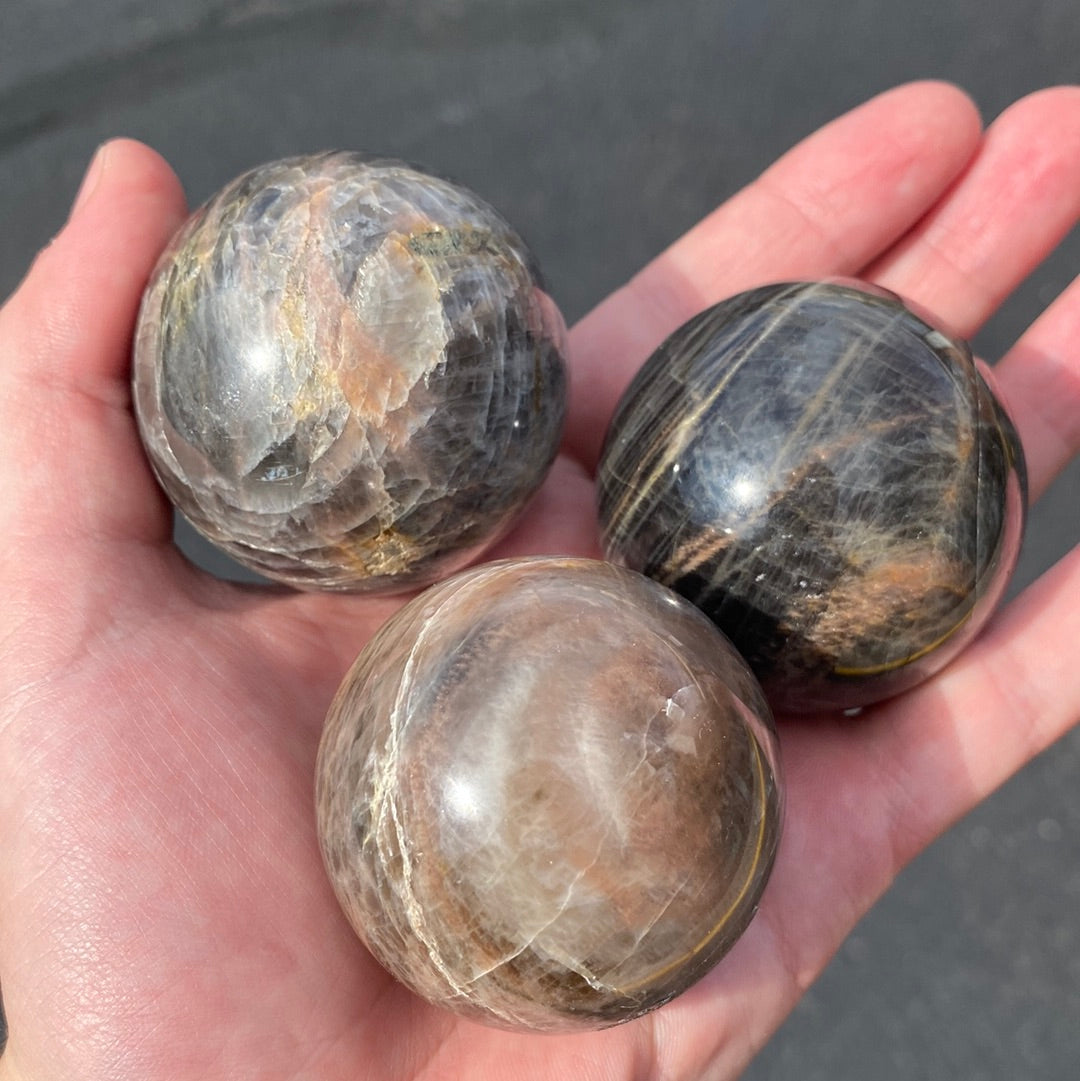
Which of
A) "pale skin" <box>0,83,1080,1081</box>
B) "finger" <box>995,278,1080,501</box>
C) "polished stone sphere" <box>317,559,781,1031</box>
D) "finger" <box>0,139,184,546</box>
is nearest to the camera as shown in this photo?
"polished stone sphere" <box>317,559,781,1031</box>

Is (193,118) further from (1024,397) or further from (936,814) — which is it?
(936,814)

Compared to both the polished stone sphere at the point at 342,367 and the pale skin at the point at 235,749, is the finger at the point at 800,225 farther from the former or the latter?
the polished stone sphere at the point at 342,367

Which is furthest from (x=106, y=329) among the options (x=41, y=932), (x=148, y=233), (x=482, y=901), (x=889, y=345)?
(x=889, y=345)

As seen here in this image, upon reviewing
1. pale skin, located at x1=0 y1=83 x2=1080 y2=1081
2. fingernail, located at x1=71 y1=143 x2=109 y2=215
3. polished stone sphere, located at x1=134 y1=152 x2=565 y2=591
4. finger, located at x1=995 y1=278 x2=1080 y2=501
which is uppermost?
finger, located at x1=995 y1=278 x2=1080 y2=501

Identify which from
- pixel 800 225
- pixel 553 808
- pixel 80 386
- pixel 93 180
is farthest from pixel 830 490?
pixel 93 180

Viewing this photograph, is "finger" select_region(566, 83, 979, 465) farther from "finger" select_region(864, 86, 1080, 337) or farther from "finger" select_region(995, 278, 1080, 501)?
"finger" select_region(995, 278, 1080, 501)

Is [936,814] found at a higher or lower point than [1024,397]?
lower

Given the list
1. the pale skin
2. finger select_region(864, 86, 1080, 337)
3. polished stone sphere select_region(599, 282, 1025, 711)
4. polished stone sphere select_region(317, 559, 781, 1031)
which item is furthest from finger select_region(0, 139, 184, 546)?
finger select_region(864, 86, 1080, 337)

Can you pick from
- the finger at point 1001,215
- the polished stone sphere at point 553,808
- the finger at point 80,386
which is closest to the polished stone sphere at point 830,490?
the polished stone sphere at point 553,808

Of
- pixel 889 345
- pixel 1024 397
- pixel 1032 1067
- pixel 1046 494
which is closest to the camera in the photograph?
pixel 889 345
